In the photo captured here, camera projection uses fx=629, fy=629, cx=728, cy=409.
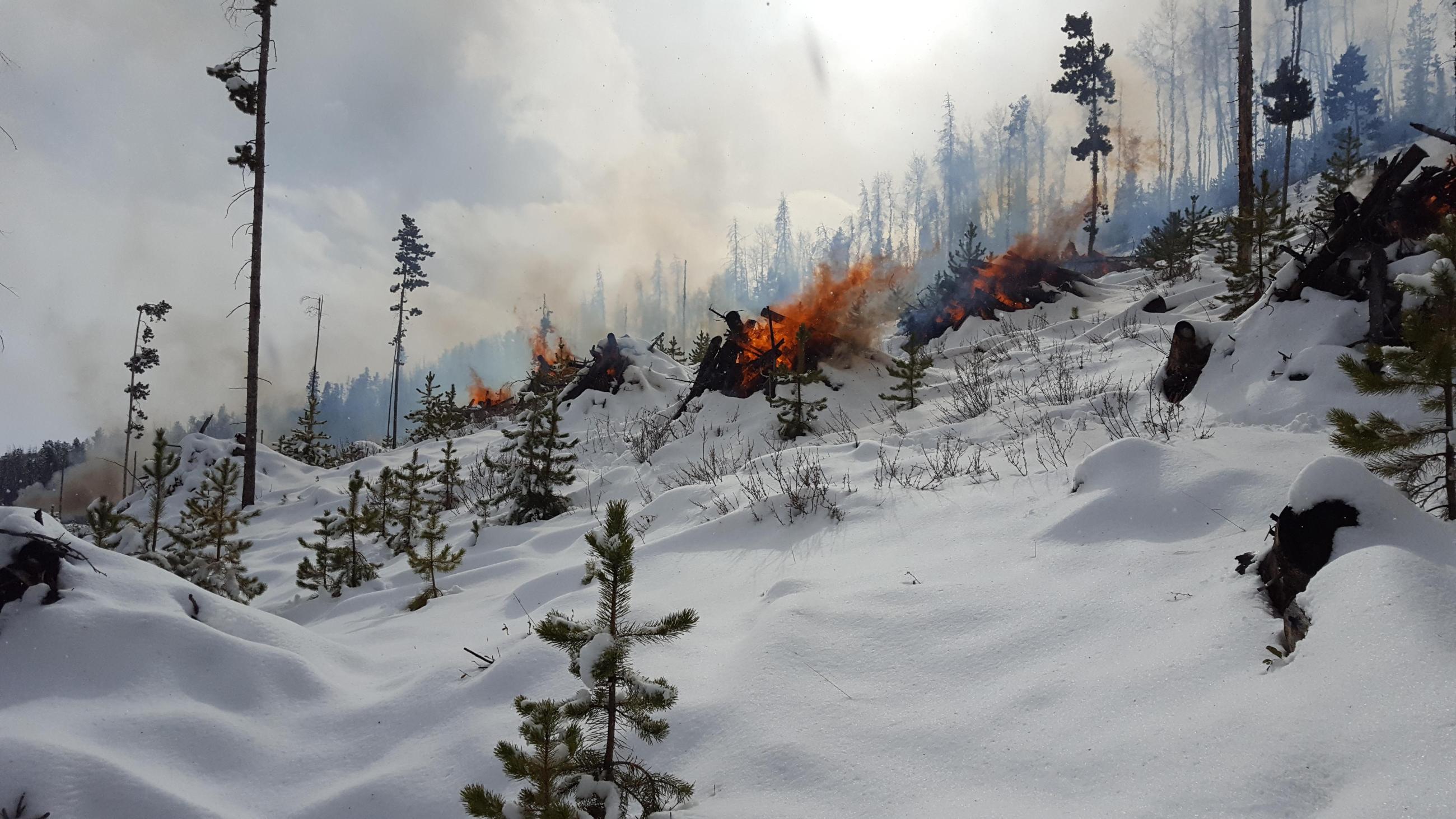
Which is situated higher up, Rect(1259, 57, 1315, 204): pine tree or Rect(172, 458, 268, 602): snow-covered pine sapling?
Rect(1259, 57, 1315, 204): pine tree

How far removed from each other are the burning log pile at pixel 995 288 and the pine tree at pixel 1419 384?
1424cm

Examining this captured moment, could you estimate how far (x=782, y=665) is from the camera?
2547 mm

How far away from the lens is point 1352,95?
50.4 metres

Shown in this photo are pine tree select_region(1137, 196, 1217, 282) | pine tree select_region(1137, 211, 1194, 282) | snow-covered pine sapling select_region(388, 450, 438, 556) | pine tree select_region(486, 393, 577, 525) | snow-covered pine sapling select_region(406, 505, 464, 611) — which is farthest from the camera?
pine tree select_region(1137, 211, 1194, 282)

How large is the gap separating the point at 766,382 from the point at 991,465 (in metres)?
6.64

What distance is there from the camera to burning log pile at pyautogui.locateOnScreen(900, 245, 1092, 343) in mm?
16766

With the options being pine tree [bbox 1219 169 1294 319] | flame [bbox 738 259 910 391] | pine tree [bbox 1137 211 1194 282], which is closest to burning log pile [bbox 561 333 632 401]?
flame [bbox 738 259 910 391]

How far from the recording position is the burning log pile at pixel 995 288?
55.0 ft

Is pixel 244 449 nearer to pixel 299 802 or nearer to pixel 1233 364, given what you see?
pixel 299 802

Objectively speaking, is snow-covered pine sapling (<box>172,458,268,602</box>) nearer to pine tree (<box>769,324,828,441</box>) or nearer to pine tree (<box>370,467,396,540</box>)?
pine tree (<box>370,467,396,540</box>)

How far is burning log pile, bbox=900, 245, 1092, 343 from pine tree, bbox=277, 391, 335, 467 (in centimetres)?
1777

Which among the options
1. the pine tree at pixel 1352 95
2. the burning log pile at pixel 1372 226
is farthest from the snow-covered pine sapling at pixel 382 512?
the pine tree at pixel 1352 95

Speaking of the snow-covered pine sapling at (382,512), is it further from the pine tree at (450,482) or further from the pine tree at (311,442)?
the pine tree at (311,442)

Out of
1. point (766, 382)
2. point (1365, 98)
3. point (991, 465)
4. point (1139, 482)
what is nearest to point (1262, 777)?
point (1139, 482)
